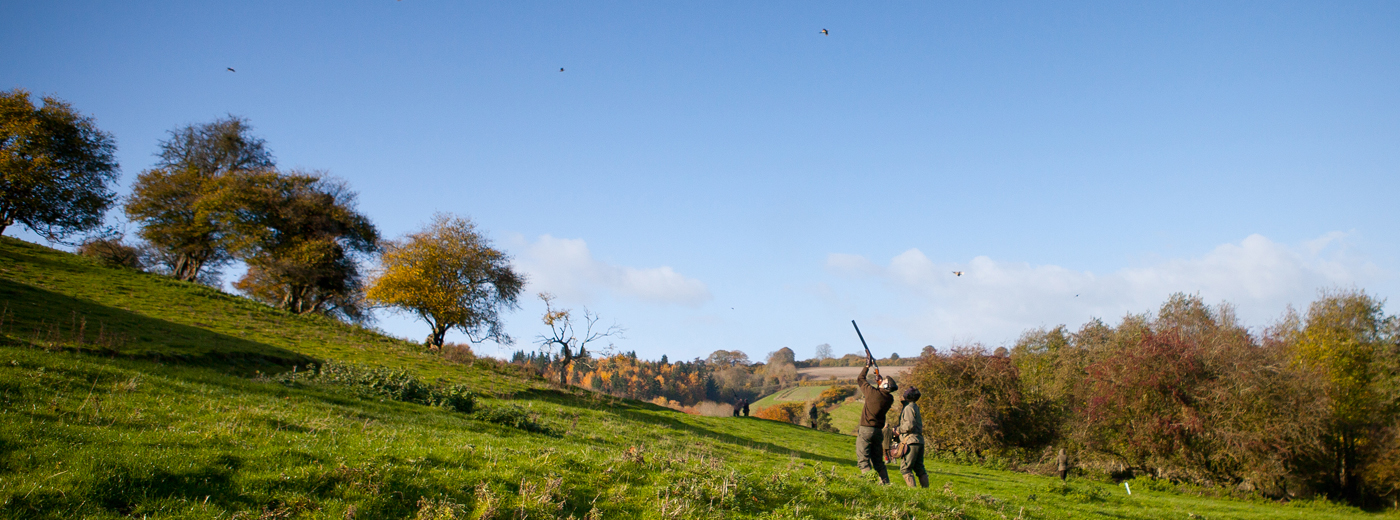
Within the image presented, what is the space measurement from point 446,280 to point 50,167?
22981 mm

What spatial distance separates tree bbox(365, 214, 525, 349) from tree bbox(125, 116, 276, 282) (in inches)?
436

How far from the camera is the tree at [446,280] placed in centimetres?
4041

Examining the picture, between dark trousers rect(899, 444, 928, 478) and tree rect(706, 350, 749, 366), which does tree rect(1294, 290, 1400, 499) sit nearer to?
dark trousers rect(899, 444, 928, 478)

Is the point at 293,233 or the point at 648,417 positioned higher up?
the point at 293,233

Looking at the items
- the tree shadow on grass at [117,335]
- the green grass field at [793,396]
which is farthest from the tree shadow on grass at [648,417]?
the green grass field at [793,396]

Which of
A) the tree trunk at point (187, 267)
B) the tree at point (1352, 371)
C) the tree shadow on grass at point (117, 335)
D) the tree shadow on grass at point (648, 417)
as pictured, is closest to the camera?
the tree shadow on grass at point (117, 335)

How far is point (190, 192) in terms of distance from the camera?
42.8m

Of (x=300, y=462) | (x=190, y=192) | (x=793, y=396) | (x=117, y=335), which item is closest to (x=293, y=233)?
(x=190, y=192)

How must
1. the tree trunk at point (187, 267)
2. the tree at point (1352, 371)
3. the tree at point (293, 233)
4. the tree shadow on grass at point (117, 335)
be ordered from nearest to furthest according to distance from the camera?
the tree shadow on grass at point (117, 335)
the tree at point (1352, 371)
the tree at point (293, 233)
the tree trunk at point (187, 267)

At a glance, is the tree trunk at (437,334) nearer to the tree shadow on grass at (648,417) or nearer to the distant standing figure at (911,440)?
the tree shadow on grass at (648,417)

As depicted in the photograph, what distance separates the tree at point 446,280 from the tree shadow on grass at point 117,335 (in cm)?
1680

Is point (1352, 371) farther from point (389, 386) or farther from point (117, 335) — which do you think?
point (117, 335)

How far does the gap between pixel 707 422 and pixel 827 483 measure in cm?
2516

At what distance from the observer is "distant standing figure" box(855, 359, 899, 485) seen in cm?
1240
